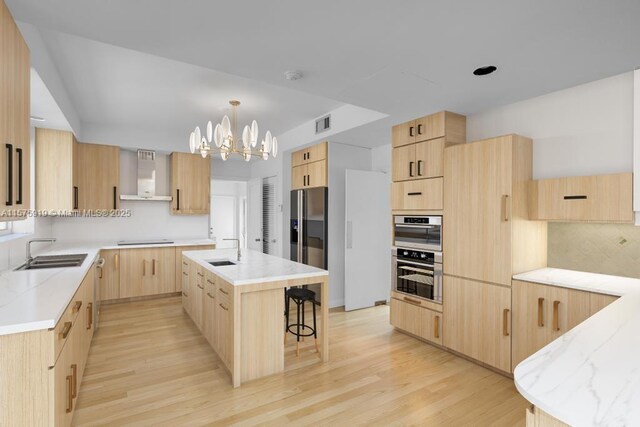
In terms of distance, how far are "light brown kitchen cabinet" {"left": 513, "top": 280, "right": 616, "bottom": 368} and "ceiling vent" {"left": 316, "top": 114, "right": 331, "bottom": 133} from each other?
9.39 ft

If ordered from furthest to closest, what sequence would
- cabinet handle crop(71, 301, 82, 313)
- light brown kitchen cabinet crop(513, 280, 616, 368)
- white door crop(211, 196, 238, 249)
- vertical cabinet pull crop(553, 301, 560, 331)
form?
white door crop(211, 196, 238, 249) → vertical cabinet pull crop(553, 301, 560, 331) → light brown kitchen cabinet crop(513, 280, 616, 368) → cabinet handle crop(71, 301, 82, 313)

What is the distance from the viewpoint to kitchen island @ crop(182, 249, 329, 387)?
2.69 metres

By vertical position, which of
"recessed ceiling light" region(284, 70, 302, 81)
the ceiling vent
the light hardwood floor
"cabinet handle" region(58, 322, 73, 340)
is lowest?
the light hardwood floor

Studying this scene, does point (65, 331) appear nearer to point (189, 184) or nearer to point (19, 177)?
point (19, 177)

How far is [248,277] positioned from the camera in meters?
2.76

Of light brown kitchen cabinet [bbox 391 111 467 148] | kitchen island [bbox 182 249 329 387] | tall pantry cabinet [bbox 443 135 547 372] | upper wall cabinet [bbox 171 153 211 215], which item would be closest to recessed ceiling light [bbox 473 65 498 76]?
tall pantry cabinet [bbox 443 135 547 372]

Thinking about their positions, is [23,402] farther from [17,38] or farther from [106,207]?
[106,207]

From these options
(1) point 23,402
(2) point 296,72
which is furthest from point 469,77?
(1) point 23,402

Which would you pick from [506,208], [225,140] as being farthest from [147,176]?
[506,208]

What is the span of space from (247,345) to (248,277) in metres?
0.56

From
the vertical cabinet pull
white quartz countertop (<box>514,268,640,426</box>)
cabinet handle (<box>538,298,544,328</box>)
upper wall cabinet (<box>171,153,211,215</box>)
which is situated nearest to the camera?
white quartz countertop (<box>514,268,640,426</box>)

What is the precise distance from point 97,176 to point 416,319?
490 cm

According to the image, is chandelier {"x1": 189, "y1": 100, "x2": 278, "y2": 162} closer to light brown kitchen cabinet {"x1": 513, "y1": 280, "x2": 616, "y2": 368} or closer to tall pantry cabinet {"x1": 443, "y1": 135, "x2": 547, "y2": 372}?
tall pantry cabinet {"x1": 443, "y1": 135, "x2": 547, "y2": 372}

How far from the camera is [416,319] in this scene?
3672 millimetres
